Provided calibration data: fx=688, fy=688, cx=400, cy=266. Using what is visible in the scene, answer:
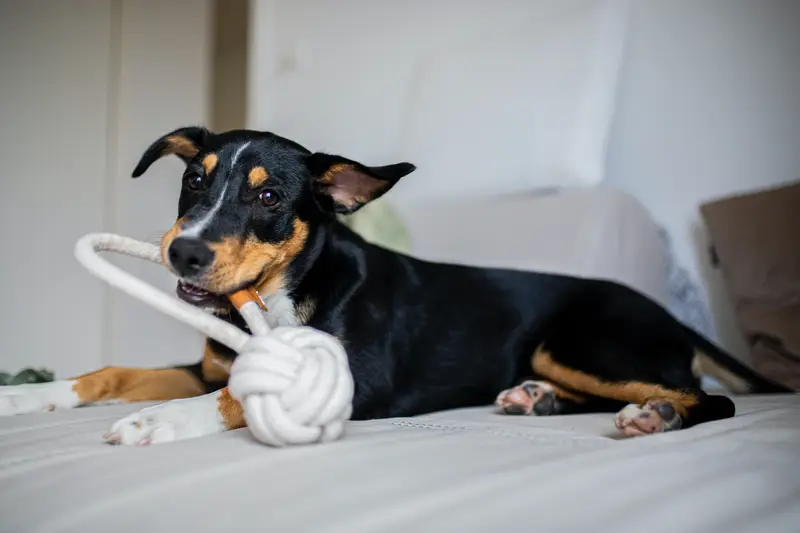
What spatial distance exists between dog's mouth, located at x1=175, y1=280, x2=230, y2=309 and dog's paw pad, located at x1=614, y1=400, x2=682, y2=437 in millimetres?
772

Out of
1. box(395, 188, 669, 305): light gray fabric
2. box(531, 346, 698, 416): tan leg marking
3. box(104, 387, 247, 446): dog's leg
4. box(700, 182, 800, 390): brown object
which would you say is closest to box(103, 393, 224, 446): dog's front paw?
box(104, 387, 247, 446): dog's leg

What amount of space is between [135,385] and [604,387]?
1.05 m

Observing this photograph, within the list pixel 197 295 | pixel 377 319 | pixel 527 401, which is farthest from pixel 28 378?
pixel 527 401

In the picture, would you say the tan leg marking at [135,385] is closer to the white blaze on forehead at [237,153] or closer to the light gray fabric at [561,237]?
the white blaze on forehead at [237,153]

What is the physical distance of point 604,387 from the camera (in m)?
1.55

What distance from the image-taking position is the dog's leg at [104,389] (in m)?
1.32

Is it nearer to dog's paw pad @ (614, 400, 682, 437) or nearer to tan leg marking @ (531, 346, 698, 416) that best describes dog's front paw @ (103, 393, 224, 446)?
dog's paw pad @ (614, 400, 682, 437)

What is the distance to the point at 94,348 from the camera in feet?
12.9

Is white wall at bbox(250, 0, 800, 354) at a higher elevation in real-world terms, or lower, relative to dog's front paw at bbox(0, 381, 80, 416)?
higher

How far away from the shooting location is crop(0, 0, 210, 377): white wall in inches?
140

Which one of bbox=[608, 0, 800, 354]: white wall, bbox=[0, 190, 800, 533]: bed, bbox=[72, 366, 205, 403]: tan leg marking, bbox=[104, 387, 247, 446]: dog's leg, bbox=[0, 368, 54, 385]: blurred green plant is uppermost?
bbox=[608, 0, 800, 354]: white wall

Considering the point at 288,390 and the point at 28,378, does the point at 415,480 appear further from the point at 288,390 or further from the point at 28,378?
the point at 28,378

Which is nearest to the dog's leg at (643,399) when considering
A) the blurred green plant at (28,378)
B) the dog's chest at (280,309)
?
the dog's chest at (280,309)

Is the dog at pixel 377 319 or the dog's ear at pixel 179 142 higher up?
the dog's ear at pixel 179 142
